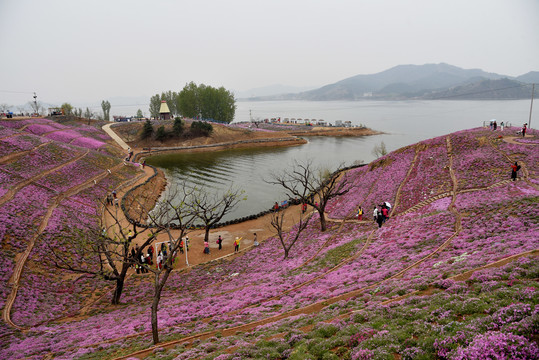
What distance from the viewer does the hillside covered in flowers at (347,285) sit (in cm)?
1070

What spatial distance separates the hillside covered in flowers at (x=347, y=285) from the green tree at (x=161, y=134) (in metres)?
63.8

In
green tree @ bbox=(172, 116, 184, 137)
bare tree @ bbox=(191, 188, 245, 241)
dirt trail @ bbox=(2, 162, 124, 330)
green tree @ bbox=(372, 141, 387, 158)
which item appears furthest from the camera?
green tree @ bbox=(172, 116, 184, 137)

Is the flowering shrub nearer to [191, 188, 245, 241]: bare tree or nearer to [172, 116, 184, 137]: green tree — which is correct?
[191, 188, 245, 241]: bare tree

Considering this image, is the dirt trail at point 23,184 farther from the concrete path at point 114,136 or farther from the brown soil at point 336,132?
the brown soil at point 336,132

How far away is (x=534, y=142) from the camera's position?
4119 centimetres

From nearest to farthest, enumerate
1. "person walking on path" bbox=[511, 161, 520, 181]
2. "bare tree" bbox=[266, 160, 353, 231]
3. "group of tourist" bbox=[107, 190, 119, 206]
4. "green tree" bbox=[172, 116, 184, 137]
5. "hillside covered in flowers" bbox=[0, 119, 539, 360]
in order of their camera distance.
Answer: "hillside covered in flowers" bbox=[0, 119, 539, 360] → "person walking on path" bbox=[511, 161, 520, 181] → "bare tree" bbox=[266, 160, 353, 231] → "group of tourist" bbox=[107, 190, 119, 206] → "green tree" bbox=[172, 116, 184, 137]

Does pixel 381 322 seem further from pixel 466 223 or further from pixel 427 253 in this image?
Result: pixel 466 223

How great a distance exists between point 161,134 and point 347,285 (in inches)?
4108

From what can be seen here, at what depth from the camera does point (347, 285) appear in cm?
1862

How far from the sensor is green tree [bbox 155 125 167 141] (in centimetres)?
10956

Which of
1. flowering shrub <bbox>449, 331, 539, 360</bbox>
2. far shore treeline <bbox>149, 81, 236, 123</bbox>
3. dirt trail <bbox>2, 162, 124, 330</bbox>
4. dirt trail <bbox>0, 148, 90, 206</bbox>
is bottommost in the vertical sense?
dirt trail <bbox>2, 162, 124, 330</bbox>

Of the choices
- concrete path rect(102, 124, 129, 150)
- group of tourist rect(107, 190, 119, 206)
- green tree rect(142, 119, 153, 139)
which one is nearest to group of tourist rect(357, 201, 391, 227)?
group of tourist rect(107, 190, 119, 206)

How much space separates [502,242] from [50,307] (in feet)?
107

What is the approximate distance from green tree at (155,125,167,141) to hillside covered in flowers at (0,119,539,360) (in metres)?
63.8
